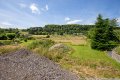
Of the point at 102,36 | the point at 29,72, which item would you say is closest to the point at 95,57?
the point at 102,36

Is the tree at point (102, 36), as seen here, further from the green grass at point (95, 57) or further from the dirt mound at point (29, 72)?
the dirt mound at point (29, 72)

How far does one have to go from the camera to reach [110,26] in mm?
36125

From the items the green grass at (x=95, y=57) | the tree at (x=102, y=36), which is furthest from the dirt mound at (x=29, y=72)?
the tree at (x=102, y=36)

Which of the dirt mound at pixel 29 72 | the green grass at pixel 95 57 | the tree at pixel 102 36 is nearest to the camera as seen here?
the dirt mound at pixel 29 72

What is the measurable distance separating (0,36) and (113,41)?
40.1 metres

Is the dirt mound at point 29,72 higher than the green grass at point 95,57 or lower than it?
higher

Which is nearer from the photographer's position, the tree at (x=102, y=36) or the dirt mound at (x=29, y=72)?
the dirt mound at (x=29, y=72)

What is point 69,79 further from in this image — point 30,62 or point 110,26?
point 110,26

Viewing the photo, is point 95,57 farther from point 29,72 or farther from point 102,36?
point 29,72

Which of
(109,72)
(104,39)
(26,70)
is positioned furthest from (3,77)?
(104,39)

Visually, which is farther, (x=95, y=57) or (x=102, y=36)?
(x=102, y=36)

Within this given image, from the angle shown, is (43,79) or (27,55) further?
(27,55)

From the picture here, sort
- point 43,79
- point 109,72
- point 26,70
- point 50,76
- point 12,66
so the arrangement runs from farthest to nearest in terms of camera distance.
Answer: point 109,72, point 12,66, point 26,70, point 50,76, point 43,79

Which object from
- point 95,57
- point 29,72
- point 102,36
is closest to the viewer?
point 29,72
